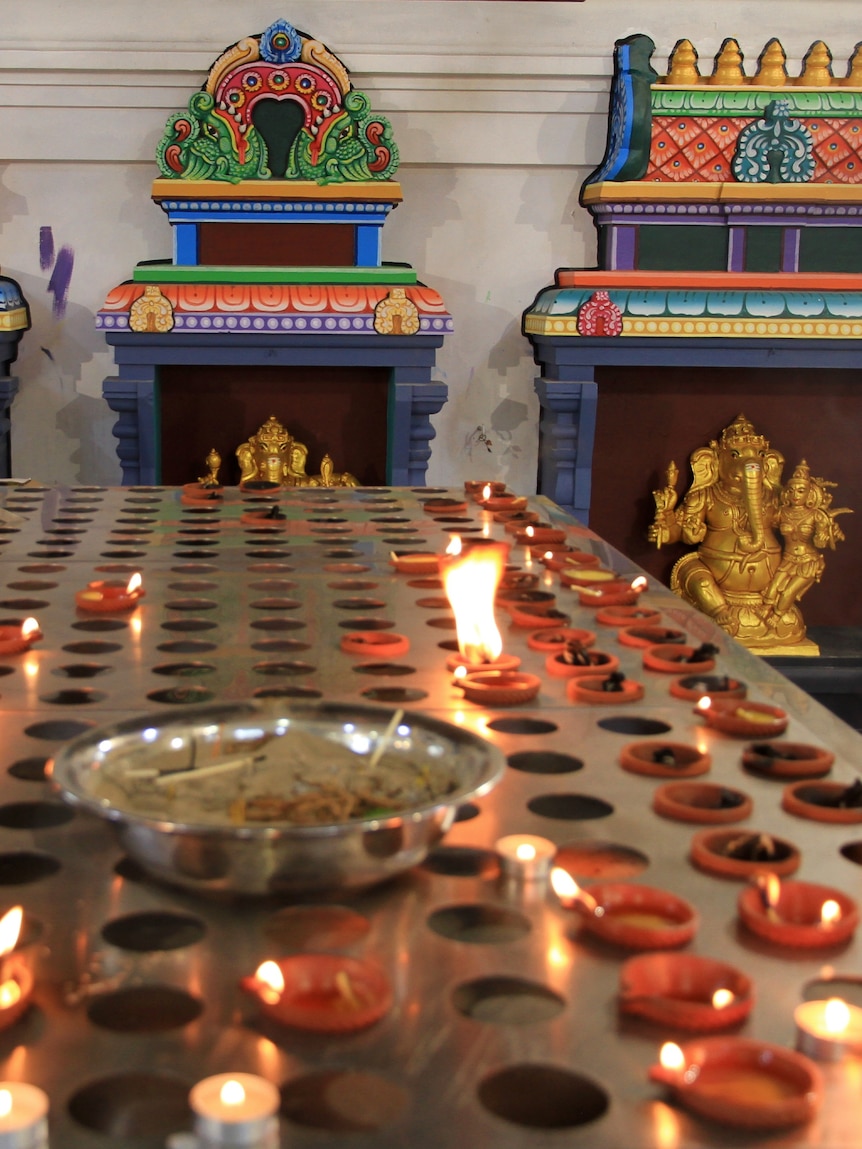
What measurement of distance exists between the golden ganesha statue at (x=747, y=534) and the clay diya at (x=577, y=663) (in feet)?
8.95

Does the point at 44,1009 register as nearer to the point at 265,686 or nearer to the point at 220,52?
the point at 265,686

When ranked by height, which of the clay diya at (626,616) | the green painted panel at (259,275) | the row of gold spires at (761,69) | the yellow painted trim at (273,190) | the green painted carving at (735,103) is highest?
Result: the row of gold spires at (761,69)

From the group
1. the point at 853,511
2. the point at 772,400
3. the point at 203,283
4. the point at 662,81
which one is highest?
the point at 662,81

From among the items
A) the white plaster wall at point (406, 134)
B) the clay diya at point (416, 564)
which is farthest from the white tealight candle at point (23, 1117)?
the white plaster wall at point (406, 134)

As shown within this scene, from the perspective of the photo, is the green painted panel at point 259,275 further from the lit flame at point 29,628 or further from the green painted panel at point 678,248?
the lit flame at point 29,628

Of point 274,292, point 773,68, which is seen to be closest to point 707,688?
point 274,292

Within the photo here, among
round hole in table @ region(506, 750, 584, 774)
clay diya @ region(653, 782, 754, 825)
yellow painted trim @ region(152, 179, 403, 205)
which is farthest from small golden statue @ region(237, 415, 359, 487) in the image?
clay diya @ region(653, 782, 754, 825)

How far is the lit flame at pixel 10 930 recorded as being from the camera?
907 mm

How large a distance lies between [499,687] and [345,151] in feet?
9.83

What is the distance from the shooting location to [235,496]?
115 inches

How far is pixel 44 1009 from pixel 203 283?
335 cm

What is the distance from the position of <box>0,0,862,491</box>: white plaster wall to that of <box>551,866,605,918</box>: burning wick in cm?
372

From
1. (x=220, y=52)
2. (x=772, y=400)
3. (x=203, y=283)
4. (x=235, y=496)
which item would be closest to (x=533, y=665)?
(x=235, y=496)

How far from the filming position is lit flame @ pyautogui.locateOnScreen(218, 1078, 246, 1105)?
0.74 m
